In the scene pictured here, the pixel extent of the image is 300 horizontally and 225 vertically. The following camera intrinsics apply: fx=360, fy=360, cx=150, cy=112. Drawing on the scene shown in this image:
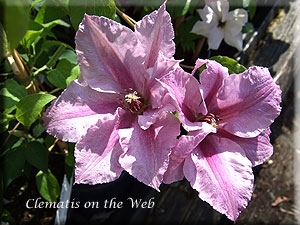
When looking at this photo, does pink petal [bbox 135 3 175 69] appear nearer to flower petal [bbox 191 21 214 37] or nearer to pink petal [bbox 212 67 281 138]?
pink petal [bbox 212 67 281 138]

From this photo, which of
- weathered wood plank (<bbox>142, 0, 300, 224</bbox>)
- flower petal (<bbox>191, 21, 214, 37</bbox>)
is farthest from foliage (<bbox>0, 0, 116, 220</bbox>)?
weathered wood plank (<bbox>142, 0, 300, 224</bbox>)

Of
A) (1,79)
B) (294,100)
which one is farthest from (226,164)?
(294,100)

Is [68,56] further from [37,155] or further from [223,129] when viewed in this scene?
[223,129]

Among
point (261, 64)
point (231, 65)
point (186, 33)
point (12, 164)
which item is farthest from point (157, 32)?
point (261, 64)

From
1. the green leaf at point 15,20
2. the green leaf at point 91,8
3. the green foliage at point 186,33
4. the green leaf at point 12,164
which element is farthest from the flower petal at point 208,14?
the green leaf at point 15,20

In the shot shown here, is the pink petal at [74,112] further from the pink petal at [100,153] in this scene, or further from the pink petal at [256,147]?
the pink petal at [256,147]
